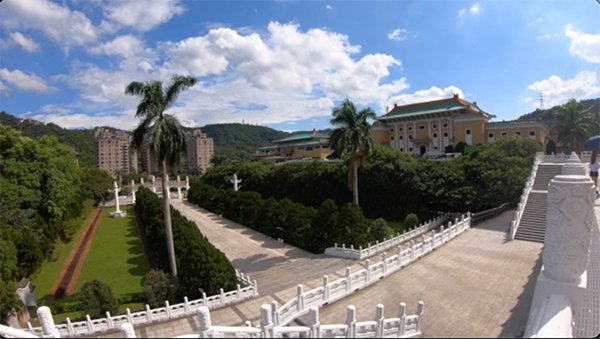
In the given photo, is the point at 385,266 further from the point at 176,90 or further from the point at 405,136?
the point at 405,136

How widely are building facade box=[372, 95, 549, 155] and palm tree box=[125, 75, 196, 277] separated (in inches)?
1425

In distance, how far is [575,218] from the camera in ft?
20.6

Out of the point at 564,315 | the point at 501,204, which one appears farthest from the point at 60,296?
the point at 501,204

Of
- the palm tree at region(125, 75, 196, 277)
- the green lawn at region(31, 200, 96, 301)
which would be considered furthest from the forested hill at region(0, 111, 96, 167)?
the palm tree at region(125, 75, 196, 277)

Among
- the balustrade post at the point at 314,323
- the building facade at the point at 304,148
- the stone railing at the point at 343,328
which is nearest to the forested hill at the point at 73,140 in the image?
the building facade at the point at 304,148

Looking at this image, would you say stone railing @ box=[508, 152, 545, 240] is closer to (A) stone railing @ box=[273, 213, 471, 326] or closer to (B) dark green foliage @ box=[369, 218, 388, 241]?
(A) stone railing @ box=[273, 213, 471, 326]

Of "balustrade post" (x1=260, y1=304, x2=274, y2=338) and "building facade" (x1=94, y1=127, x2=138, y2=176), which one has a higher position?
"building facade" (x1=94, y1=127, x2=138, y2=176)

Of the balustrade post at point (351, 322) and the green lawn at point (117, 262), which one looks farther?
A: the green lawn at point (117, 262)

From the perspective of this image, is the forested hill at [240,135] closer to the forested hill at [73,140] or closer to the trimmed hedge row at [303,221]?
the forested hill at [73,140]

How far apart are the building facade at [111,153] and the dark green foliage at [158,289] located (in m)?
91.4

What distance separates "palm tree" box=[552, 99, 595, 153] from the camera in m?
29.1

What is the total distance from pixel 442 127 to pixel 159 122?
128 feet


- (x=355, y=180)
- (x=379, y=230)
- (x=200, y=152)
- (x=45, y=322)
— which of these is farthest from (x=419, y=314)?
(x=200, y=152)

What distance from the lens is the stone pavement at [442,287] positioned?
324 inches
